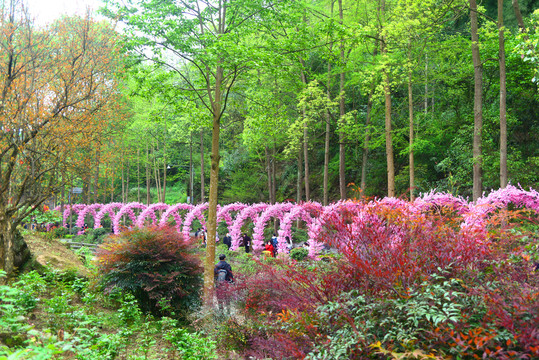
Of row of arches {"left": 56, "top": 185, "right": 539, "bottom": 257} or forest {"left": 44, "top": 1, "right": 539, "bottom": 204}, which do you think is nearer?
row of arches {"left": 56, "top": 185, "right": 539, "bottom": 257}

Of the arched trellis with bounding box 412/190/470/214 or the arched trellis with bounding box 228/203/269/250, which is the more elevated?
the arched trellis with bounding box 412/190/470/214

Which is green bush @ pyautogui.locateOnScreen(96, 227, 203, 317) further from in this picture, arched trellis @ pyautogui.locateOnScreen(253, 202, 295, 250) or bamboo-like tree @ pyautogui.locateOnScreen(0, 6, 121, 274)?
arched trellis @ pyautogui.locateOnScreen(253, 202, 295, 250)

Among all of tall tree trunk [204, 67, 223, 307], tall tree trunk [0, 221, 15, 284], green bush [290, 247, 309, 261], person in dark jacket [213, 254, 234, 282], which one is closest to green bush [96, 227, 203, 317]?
person in dark jacket [213, 254, 234, 282]

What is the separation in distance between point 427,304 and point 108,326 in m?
5.42

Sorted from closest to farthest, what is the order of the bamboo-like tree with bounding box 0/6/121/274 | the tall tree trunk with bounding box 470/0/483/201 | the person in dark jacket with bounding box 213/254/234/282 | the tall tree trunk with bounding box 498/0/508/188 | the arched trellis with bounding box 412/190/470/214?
the bamboo-like tree with bounding box 0/6/121/274 < the arched trellis with bounding box 412/190/470/214 < the person in dark jacket with bounding box 213/254/234/282 < the tall tree trunk with bounding box 498/0/508/188 < the tall tree trunk with bounding box 470/0/483/201

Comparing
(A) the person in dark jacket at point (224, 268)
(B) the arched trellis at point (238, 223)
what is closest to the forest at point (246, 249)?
(A) the person in dark jacket at point (224, 268)

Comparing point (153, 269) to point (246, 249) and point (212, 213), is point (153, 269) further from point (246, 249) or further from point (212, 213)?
point (246, 249)

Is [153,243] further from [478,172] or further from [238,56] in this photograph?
[478,172]

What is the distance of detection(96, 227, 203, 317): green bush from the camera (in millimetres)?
7574

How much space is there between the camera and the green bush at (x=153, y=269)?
757 centimetres

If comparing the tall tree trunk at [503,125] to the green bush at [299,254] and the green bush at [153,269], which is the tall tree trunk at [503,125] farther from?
the green bush at [153,269]

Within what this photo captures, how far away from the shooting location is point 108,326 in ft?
21.1

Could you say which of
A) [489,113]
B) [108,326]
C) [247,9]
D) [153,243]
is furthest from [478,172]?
[108,326]

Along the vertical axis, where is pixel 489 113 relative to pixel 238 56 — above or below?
above
